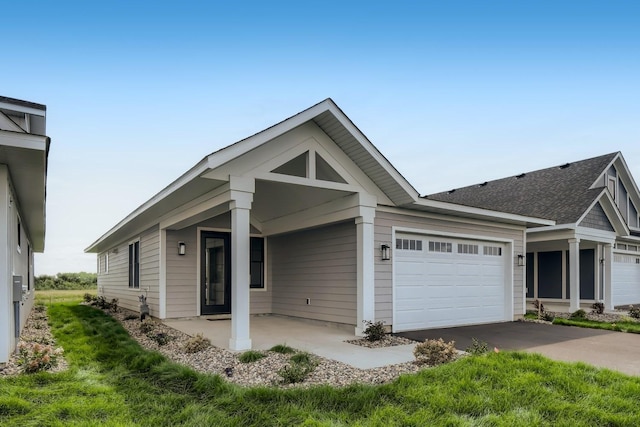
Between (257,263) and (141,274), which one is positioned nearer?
(257,263)

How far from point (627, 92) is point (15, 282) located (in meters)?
14.3

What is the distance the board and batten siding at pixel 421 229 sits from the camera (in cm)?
884

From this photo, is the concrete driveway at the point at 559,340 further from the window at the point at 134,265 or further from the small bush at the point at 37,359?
the window at the point at 134,265

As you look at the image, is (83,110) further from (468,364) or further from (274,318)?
(468,364)

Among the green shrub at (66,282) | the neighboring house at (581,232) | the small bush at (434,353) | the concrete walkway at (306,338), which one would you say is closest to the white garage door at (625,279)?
the neighboring house at (581,232)

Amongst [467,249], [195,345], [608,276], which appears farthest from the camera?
[608,276]

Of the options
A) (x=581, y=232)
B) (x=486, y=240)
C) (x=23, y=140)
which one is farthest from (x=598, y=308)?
(x=23, y=140)

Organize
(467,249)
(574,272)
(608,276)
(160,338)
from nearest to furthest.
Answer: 1. (160,338)
2. (467,249)
3. (574,272)
4. (608,276)

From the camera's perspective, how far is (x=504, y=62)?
1145 cm

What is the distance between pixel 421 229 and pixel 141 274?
25.5 feet

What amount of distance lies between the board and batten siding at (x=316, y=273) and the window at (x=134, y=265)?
160 inches

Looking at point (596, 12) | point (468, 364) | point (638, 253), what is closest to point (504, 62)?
point (596, 12)

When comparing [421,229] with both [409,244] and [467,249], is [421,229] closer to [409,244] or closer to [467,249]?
[409,244]

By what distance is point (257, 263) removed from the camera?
1200 centimetres
